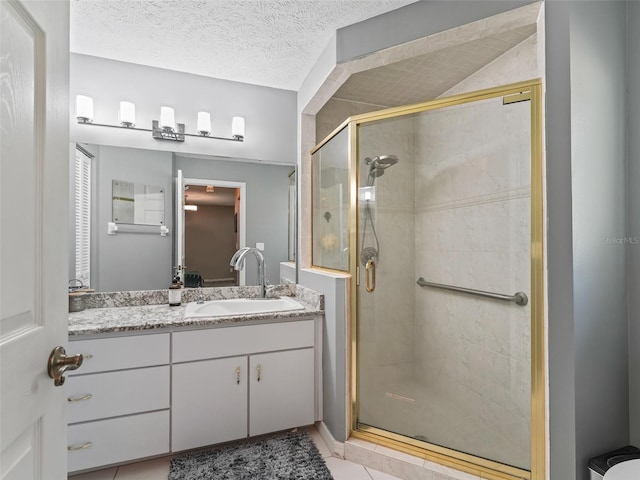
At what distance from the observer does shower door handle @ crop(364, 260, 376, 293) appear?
2018 millimetres

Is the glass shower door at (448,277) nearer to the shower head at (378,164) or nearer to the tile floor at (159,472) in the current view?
the shower head at (378,164)

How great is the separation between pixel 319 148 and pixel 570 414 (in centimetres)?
208

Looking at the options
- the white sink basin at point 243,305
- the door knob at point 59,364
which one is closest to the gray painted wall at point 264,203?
the white sink basin at point 243,305

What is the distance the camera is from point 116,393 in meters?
1.68

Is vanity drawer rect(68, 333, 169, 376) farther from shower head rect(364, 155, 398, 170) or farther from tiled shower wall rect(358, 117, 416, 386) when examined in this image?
shower head rect(364, 155, 398, 170)

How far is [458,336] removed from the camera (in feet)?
6.88

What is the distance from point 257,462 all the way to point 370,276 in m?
1.20

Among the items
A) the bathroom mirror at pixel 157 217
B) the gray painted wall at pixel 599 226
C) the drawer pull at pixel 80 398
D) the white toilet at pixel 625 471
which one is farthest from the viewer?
the bathroom mirror at pixel 157 217

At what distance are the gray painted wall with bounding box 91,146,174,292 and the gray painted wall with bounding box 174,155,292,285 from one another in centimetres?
34

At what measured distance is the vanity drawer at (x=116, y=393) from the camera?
5.34 ft

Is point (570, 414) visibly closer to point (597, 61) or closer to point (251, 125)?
point (597, 61)

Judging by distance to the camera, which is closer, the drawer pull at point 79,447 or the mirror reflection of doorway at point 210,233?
the drawer pull at point 79,447

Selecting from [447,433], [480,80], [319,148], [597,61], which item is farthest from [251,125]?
[447,433]

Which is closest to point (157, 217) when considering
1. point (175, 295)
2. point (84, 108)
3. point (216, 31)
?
point (175, 295)
